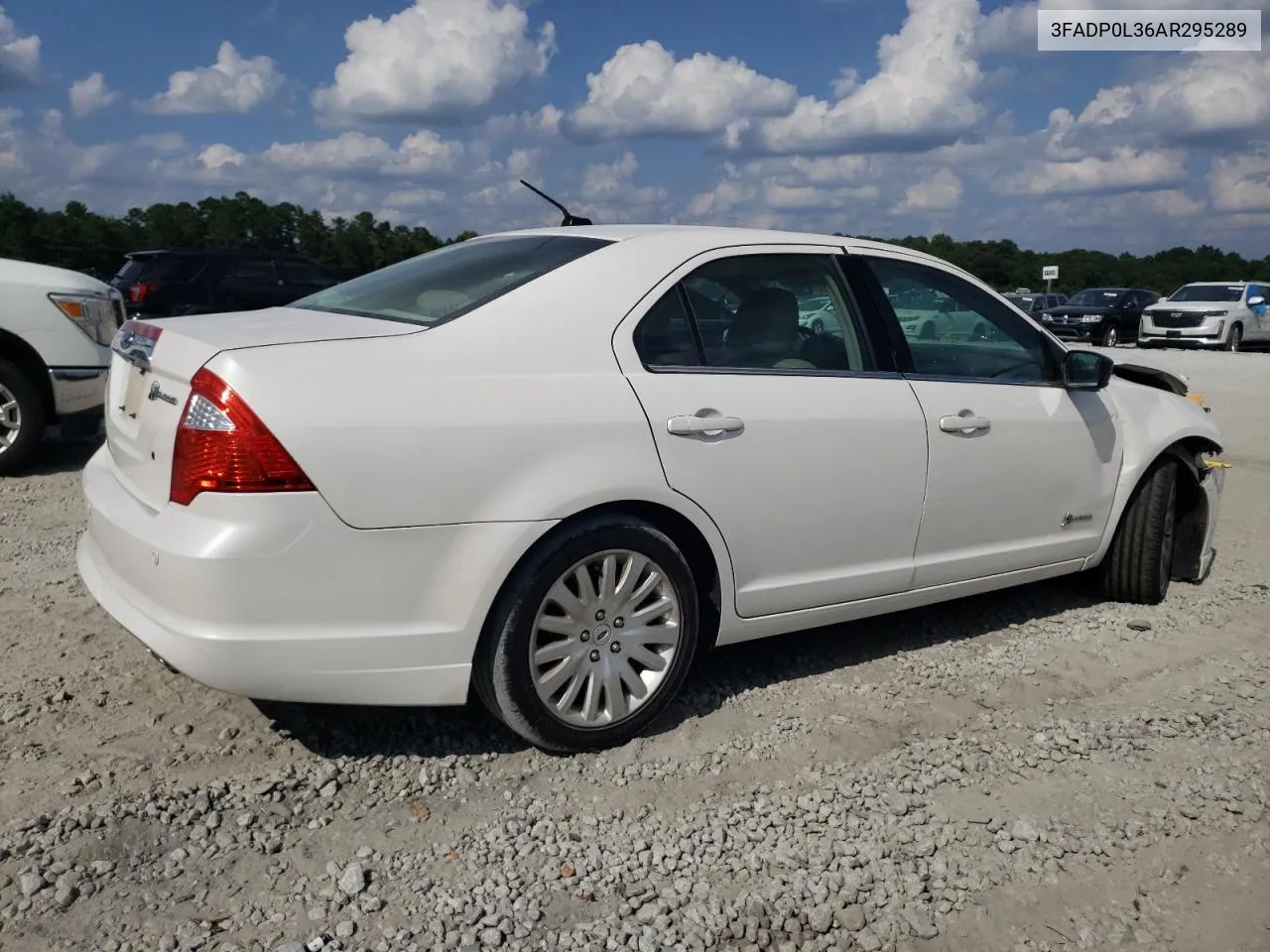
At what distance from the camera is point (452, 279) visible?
12.3 feet

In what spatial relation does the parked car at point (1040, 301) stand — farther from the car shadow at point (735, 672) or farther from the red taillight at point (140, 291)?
the car shadow at point (735, 672)

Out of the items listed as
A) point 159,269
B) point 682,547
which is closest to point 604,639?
point 682,547

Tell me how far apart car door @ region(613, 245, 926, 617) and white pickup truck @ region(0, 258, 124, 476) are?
16.3 ft

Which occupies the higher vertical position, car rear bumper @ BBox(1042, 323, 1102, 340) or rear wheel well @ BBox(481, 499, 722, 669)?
rear wheel well @ BBox(481, 499, 722, 669)

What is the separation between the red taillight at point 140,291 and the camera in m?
15.7

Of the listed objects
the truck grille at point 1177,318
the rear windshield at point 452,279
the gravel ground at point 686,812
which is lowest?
the gravel ground at point 686,812

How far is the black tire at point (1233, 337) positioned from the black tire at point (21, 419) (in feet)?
83.2

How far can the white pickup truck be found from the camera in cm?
720

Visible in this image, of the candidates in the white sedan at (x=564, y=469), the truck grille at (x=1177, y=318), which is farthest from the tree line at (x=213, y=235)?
the white sedan at (x=564, y=469)

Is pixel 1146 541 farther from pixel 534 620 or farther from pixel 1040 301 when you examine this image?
pixel 1040 301

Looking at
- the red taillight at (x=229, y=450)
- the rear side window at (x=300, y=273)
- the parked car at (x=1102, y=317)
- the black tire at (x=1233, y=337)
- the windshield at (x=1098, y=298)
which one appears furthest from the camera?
the windshield at (x=1098, y=298)

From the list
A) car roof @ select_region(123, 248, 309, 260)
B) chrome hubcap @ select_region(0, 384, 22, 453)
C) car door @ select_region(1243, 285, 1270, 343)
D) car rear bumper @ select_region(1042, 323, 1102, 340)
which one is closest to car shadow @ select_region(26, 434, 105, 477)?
chrome hubcap @ select_region(0, 384, 22, 453)

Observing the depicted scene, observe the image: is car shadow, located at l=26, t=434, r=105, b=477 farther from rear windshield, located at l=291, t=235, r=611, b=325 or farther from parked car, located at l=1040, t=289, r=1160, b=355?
parked car, located at l=1040, t=289, r=1160, b=355

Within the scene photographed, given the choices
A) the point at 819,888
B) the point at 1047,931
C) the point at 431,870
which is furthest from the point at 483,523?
the point at 1047,931
